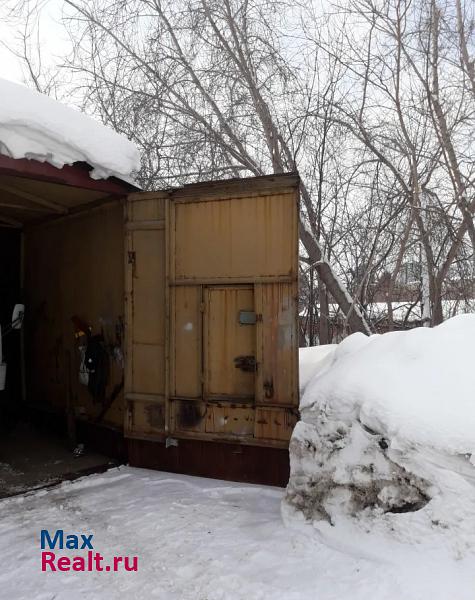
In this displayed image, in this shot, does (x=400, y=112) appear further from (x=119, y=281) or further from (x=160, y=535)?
(x=160, y=535)

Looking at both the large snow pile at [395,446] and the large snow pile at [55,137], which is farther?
the large snow pile at [55,137]

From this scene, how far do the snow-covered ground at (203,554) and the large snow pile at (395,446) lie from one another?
17 centimetres

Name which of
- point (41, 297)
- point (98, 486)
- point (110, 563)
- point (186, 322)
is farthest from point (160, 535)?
point (41, 297)

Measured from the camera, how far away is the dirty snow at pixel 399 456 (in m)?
2.97

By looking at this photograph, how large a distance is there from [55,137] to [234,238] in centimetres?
197

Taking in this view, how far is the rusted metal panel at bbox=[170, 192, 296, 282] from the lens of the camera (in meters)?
4.73

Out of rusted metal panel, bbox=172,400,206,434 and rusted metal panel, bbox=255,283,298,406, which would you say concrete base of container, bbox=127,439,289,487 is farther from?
rusted metal panel, bbox=255,283,298,406

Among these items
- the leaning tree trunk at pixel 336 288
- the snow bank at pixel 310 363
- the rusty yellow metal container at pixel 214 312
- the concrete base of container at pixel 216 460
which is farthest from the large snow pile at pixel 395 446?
the leaning tree trunk at pixel 336 288

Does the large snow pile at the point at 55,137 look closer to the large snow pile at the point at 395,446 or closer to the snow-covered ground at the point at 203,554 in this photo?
the large snow pile at the point at 395,446

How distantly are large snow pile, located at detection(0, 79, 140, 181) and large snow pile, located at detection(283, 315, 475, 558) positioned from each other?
309 centimetres

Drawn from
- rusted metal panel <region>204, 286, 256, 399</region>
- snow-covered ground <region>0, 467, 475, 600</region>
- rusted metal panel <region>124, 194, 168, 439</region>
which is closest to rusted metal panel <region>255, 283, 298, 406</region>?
rusted metal panel <region>204, 286, 256, 399</region>

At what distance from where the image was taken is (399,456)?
10.6 feet

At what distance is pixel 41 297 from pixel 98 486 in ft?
11.0

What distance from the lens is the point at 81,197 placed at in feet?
19.6
